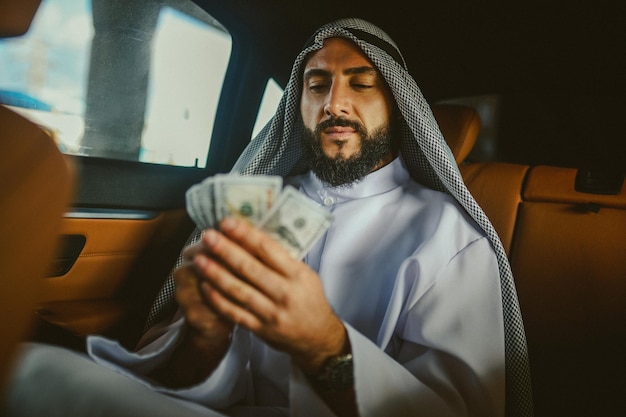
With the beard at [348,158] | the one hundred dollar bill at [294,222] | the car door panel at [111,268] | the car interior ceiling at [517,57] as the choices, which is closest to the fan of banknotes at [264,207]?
the one hundred dollar bill at [294,222]

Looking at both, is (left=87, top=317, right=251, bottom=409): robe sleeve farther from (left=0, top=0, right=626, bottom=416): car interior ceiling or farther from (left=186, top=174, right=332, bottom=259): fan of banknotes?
(left=0, top=0, right=626, bottom=416): car interior ceiling

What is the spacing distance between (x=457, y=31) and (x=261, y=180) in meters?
1.85

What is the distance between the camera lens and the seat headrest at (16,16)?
87cm

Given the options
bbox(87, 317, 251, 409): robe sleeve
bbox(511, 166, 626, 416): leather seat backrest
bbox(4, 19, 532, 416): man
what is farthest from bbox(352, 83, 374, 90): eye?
bbox(87, 317, 251, 409): robe sleeve

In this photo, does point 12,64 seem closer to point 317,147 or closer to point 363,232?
point 317,147

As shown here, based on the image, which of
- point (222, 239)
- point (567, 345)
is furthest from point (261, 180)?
point (567, 345)

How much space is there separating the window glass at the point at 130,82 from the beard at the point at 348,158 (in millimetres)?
851

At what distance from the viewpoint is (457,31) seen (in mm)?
2344

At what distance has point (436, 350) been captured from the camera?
119cm

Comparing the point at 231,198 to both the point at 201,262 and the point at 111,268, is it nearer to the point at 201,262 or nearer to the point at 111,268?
the point at 201,262

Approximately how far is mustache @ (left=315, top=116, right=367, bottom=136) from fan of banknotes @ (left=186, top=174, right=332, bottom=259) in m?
0.65

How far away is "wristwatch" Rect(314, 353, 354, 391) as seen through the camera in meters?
0.98

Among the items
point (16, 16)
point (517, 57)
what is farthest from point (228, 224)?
point (517, 57)

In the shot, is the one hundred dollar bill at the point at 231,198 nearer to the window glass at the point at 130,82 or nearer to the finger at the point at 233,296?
the finger at the point at 233,296
